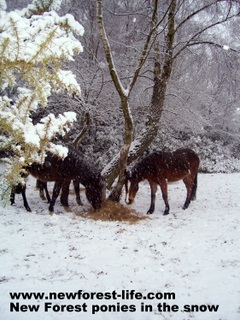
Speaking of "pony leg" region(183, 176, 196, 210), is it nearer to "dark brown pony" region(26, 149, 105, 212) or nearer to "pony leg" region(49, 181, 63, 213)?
"dark brown pony" region(26, 149, 105, 212)

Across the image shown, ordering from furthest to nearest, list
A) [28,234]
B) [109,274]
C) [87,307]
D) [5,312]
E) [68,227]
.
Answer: [68,227], [28,234], [109,274], [87,307], [5,312]

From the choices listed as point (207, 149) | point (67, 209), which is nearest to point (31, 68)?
point (67, 209)

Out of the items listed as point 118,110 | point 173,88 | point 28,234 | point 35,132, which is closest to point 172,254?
point 28,234

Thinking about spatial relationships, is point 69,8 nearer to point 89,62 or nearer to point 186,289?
point 89,62

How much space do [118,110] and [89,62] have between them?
2.06 m

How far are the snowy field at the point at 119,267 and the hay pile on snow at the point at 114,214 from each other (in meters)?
0.28

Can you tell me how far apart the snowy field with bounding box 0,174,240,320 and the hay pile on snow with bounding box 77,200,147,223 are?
0.93 ft

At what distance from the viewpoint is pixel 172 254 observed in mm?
4242

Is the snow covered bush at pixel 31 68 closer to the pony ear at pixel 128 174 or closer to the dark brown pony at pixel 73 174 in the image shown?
Answer: the dark brown pony at pixel 73 174

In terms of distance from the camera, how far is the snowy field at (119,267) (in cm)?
284

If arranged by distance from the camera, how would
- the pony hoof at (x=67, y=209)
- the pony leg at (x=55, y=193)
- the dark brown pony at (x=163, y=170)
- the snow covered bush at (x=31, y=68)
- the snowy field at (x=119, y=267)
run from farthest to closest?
the dark brown pony at (x=163, y=170) < the pony hoof at (x=67, y=209) < the pony leg at (x=55, y=193) < the snowy field at (x=119, y=267) < the snow covered bush at (x=31, y=68)

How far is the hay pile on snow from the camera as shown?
→ 20.4 feet

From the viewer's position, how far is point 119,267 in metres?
3.71

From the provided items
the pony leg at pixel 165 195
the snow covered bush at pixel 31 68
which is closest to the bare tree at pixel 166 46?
the pony leg at pixel 165 195
